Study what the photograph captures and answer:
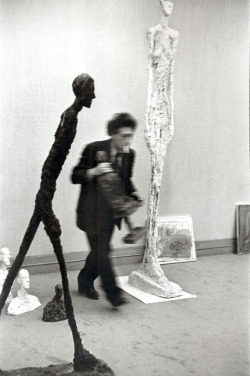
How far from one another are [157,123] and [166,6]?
2.28 ft

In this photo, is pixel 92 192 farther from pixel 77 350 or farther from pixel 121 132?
pixel 77 350

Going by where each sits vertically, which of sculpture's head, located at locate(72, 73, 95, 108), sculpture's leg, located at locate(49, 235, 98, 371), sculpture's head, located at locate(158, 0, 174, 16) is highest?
sculpture's head, located at locate(158, 0, 174, 16)

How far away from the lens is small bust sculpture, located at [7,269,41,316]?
277cm

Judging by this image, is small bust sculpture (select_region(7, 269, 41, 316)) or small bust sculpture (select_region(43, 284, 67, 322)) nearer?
small bust sculpture (select_region(43, 284, 67, 322))

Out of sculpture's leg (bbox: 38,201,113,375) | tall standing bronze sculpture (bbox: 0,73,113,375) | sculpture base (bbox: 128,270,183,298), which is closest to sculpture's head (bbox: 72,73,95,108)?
tall standing bronze sculpture (bbox: 0,73,113,375)

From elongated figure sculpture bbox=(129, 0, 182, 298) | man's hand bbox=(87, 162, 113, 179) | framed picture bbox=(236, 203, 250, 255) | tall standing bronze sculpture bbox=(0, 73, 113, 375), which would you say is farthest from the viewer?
framed picture bbox=(236, 203, 250, 255)

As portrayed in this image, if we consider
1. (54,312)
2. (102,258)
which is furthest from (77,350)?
(54,312)

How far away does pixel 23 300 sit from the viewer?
9.28 feet

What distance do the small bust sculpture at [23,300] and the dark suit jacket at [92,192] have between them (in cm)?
119

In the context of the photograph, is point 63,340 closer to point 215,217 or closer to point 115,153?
point 115,153

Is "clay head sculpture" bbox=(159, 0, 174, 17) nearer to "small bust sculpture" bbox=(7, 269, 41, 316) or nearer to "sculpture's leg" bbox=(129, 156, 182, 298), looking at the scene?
"sculpture's leg" bbox=(129, 156, 182, 298)

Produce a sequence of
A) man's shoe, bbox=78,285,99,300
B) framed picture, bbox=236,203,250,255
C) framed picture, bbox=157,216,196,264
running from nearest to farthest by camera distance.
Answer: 1. man's shoe, bbox=78,285,99,300
2. framed picture, bbox=157,216,196,264
3. framed picture, bbox=236,203,250,255

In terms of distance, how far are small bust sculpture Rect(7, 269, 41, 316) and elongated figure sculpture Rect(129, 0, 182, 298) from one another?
2.54 ft

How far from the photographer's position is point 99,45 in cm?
208
